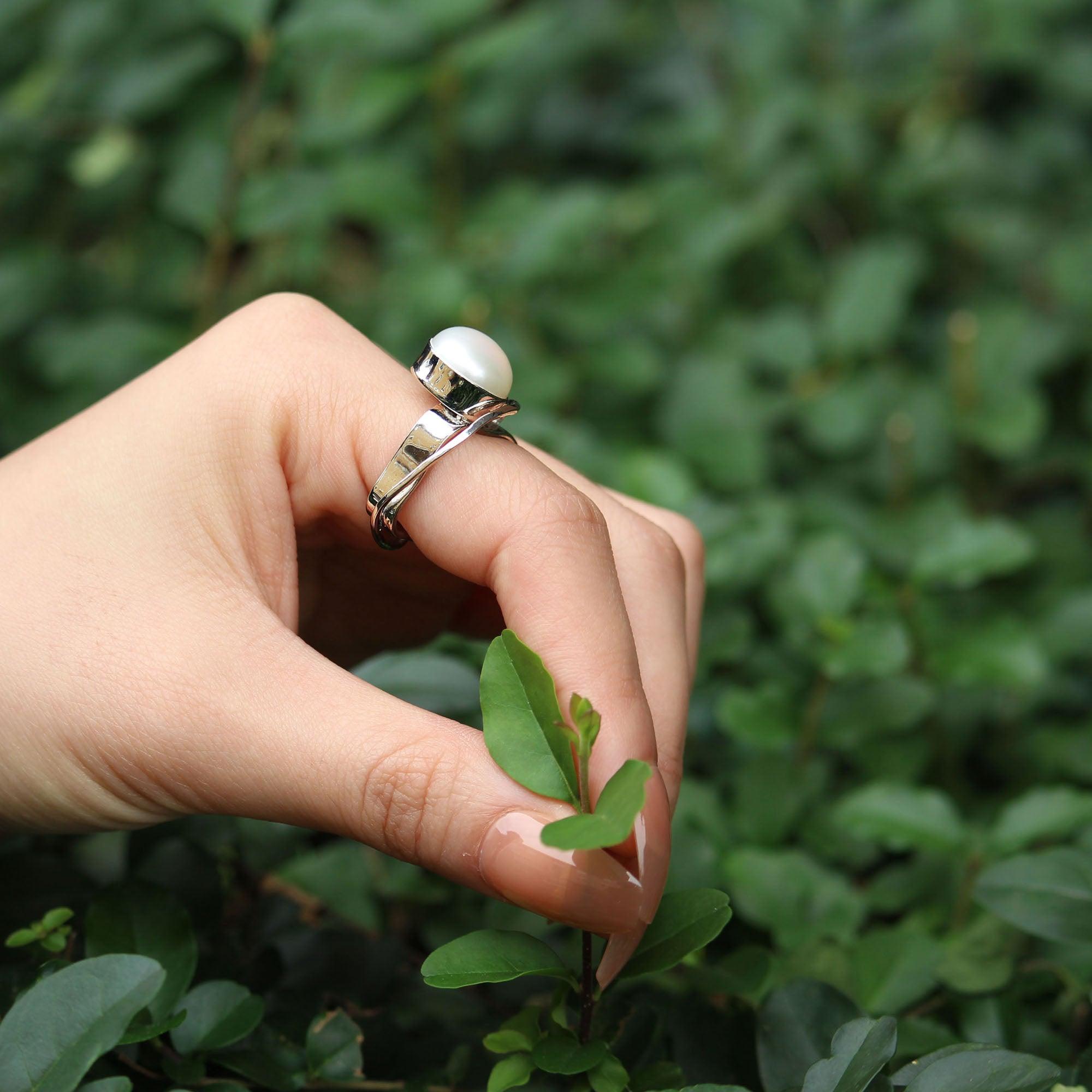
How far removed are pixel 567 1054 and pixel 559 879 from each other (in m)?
0.14

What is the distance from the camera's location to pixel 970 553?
1335 mm

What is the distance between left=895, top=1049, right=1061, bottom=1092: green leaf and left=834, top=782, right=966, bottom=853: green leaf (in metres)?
0.39

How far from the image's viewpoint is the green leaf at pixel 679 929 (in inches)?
29.5

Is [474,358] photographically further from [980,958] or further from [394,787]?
[980,958]

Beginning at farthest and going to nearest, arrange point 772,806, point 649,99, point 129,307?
point 649,99
point 129,307
point 772,806

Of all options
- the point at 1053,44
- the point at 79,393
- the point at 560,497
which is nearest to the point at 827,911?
the point at 560,497

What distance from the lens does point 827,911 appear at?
3.51 feet

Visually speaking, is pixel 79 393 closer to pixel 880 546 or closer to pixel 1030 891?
pixel 880 546

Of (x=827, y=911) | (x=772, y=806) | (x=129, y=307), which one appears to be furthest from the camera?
(x=129, y=307)

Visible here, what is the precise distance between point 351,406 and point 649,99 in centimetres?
188

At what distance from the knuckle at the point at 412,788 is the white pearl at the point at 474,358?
1.01ft

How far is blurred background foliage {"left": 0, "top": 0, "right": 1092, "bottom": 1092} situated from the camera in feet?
3.49

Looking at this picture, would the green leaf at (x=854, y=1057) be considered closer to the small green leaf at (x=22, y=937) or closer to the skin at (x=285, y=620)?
the skin at (x=285, y=620)

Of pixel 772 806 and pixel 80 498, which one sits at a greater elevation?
pixel 80 498
